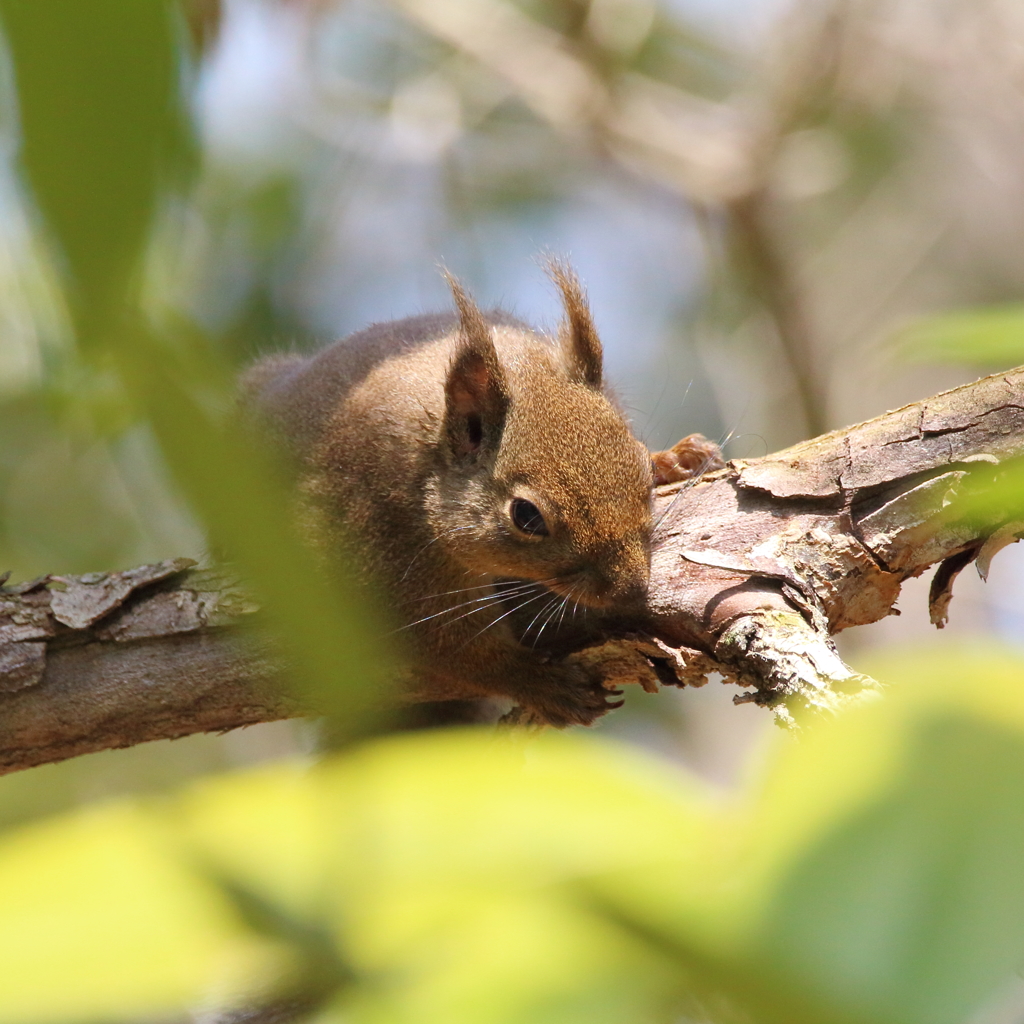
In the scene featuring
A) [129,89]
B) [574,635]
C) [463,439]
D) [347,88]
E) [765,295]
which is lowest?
[129,89]

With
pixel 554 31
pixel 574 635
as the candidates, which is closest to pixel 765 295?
pixel 554 31

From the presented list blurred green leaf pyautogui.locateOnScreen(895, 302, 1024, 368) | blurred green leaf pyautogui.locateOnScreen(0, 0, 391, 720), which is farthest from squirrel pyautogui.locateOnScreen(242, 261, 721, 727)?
blurred green leaf pyautogui.locateOnScreen(0, 0, 391, 720)

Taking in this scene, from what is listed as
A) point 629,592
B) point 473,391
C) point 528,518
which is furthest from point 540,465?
point 629,592

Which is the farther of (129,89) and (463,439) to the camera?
(463,439)

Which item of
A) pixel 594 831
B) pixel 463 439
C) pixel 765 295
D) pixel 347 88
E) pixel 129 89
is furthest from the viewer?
pixel 347 88

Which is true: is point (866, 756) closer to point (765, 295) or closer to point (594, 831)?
point (594, 831)

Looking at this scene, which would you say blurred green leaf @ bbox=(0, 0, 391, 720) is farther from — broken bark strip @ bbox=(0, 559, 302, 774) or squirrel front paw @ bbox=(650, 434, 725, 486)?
squirrel front paw @ bbox=(650, 434, 725, 486)

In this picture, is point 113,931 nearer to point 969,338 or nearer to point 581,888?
point 581,888

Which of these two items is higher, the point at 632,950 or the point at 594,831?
the point at 594,831
